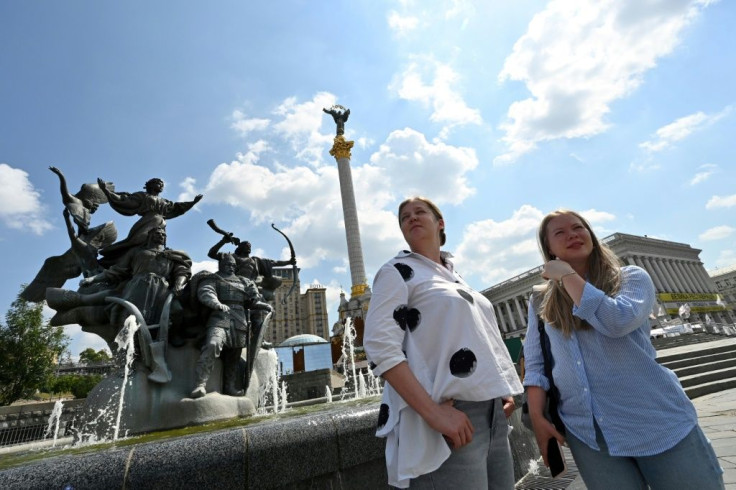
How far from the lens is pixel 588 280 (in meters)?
1.97

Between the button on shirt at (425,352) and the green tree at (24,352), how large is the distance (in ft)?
159

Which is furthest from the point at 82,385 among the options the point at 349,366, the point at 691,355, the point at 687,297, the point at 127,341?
the point at 687,297

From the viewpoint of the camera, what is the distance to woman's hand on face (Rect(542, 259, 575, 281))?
1753mm

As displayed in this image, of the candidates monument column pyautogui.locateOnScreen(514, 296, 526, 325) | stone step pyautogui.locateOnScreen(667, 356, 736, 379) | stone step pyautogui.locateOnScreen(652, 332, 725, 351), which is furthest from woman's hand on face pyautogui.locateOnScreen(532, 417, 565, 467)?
monument column pyautogui.locateOnScreen(514, 296, 526, 325)

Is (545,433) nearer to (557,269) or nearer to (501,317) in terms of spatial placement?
(557,269)

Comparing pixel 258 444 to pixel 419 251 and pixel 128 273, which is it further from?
pixel 128 273

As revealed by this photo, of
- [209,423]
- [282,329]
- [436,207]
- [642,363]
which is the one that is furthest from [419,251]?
[282,329]

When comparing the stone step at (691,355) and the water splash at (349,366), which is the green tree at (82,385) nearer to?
the water splash at (349,366)

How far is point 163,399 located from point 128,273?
A: 2273 millimetres

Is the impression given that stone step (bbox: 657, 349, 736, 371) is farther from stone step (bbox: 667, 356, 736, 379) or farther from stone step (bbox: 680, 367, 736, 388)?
stone step (bbox: 680, 367, 736, 388)

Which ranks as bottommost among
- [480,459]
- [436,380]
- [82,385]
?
[480,459]

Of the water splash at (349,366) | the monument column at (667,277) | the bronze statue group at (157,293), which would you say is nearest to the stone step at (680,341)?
the water splash at (349,366)

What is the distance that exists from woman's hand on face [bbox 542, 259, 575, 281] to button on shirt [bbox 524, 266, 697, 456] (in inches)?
5.1

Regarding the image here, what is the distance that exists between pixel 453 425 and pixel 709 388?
11.0 meters
